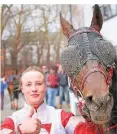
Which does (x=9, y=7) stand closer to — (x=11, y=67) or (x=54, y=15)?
(x=54, y=15)

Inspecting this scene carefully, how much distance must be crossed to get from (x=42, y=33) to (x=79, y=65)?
15.9 meters

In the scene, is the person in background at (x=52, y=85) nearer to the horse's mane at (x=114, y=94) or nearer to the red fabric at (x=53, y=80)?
the red fabric at (x=53, y=80)

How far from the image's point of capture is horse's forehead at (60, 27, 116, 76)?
6.82ft

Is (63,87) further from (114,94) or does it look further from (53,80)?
(114,94)

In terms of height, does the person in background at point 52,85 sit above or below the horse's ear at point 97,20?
below

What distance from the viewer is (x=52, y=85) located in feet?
30.8

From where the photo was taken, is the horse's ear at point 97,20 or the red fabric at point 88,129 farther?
the horse's ear at point 97,20

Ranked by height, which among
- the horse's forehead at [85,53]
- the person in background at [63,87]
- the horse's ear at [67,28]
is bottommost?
the person in background at [63,87]

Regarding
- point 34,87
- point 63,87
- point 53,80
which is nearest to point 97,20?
point 34,87

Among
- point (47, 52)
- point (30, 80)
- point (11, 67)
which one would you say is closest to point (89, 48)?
point (30, 80)

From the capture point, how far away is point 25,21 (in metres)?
15.3

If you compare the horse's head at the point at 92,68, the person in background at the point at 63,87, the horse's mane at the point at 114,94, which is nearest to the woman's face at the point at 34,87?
the horse's head at the point at 92,68

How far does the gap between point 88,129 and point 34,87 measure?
50 centimetres

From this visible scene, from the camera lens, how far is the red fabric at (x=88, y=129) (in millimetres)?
2203
